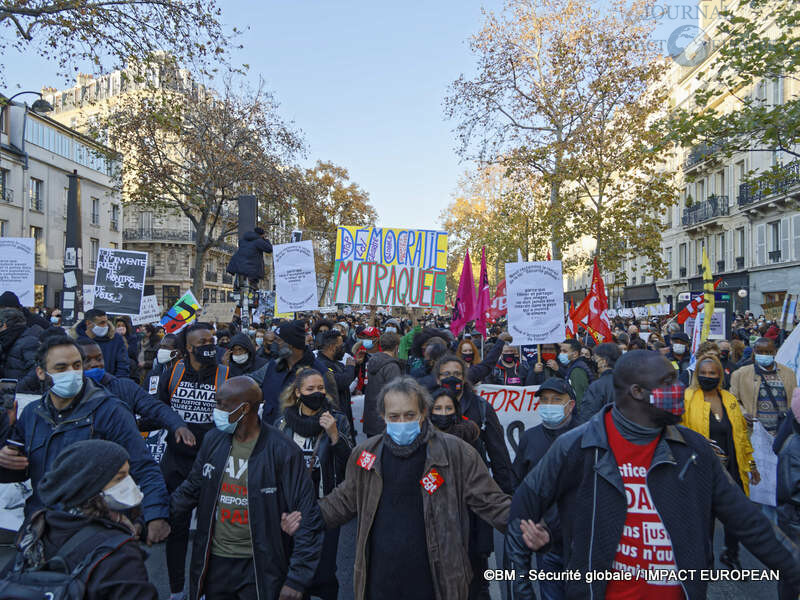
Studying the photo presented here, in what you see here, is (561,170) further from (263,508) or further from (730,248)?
(263,508)

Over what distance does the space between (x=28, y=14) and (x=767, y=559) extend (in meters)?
12.0

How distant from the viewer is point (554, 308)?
8484 mm

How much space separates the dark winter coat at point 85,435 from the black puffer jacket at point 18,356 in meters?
2.75

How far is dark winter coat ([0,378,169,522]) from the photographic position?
3348mm

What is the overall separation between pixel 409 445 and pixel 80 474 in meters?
1.57

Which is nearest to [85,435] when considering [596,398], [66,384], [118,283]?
[66,384]

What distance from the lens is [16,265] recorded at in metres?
9.93

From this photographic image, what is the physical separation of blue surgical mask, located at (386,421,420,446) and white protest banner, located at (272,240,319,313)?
7.36 meters

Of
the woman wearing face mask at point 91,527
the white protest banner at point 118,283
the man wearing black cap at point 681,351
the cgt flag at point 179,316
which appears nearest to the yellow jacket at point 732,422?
the man wearing black cap at point 681,351

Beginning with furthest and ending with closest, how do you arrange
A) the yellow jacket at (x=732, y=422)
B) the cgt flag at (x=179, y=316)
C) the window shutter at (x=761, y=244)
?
the window shutter at (x=761, y=244)
the cgt flag at (x=179, y=316)
the yellow jacket at (x=732, y=422)

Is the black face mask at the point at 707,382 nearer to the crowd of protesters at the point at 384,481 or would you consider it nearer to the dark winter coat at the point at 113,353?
the crowd of protesters at the point at 384,481

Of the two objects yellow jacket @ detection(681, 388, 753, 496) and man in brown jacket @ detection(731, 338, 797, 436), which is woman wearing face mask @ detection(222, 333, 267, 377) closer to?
yellow jacket @ detection(681, 388, 753, 496)

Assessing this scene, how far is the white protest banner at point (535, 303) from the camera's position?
843 cm

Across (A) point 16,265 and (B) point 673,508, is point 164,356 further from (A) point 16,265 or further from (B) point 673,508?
(A) point 16,265
